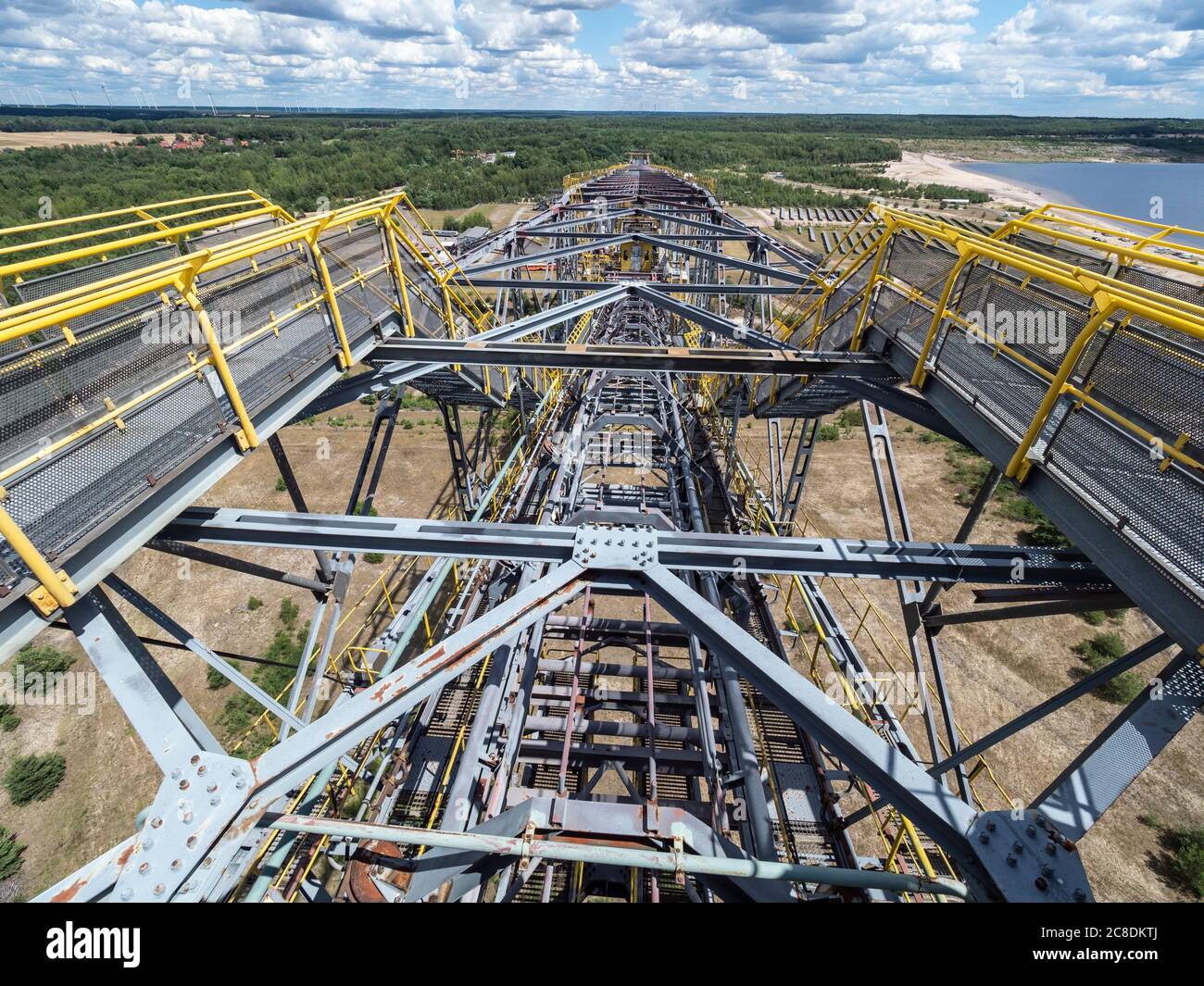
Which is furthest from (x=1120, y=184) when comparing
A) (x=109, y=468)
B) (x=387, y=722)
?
(x=109, y=468)

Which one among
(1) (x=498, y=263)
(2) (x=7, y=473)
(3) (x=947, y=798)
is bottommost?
(3) (x=947, y=798)

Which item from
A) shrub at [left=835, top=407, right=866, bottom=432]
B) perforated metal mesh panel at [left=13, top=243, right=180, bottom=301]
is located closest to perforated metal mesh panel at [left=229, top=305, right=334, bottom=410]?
perforated metal mesh panel at [left=13, top=243, right=180, bottom=301]

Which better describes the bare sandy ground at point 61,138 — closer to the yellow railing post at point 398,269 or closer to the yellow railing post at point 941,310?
the yellow railing post at point 398,269

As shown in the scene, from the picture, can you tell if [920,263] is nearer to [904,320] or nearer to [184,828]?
[904,320]

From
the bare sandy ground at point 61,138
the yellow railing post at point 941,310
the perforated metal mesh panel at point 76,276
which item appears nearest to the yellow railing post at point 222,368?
the perforated metal mesh panel at point 76,276

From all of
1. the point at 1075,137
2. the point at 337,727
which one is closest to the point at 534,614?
the point at 337,727

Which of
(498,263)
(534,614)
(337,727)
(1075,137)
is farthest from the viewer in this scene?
(1075,137)

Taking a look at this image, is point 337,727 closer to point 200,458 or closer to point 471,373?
point 200,458
